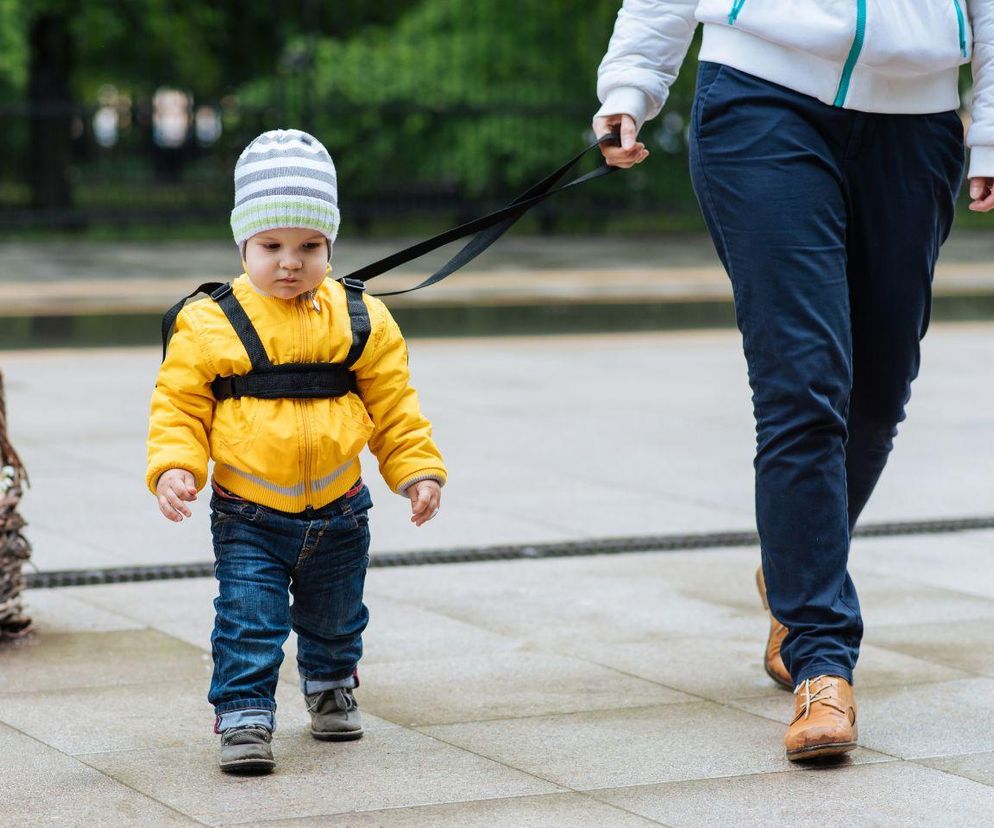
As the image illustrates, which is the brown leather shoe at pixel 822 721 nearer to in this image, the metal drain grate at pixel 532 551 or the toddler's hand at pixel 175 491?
the toddler's hand at pixel 175 491

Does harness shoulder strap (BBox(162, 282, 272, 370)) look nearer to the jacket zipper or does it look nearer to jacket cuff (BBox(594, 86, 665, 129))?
the jacket zipper

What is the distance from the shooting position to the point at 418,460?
3412mm

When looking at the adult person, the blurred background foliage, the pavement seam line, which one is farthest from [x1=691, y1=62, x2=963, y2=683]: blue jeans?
the blurred background foliage

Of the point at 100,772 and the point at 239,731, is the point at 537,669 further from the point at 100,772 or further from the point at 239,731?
the point at 100,772

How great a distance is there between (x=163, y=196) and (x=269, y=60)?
8.33 meters

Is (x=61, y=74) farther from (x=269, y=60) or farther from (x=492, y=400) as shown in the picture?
(x=492, y=400)

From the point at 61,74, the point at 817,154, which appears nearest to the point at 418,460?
the point at 817,154

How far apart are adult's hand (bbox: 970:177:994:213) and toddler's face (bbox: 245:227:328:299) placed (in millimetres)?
1296

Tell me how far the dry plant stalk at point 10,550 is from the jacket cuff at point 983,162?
7.04ft

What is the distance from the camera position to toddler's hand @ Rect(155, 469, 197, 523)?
10.5 ft

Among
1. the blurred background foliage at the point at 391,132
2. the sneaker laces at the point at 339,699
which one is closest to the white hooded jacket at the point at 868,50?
the sneaker laces at the point at 339,699

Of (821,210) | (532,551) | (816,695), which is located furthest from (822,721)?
(532,551)

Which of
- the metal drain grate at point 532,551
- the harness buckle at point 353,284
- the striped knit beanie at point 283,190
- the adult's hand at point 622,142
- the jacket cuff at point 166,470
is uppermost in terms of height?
the adult's hand at point 622,142

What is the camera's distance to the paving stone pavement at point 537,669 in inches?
124
